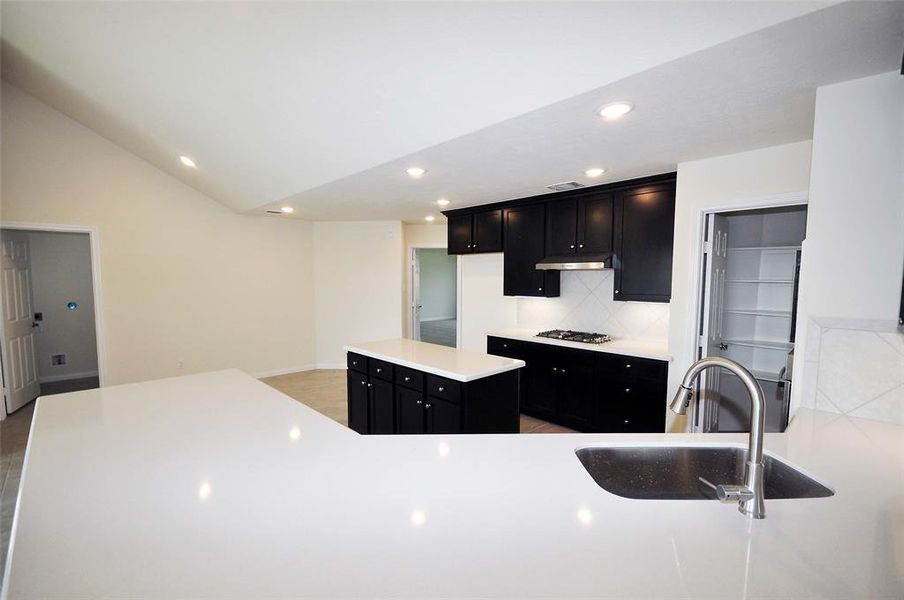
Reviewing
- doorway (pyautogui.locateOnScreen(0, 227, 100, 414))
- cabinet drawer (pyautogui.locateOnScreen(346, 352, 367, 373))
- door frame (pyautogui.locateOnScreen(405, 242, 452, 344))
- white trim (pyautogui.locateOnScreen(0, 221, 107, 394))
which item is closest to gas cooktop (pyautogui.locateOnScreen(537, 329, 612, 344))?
cabinet drawer (pyautogui.locateOnScreen(346, 352, 367, 373))

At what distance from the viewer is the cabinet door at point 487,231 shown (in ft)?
15.2

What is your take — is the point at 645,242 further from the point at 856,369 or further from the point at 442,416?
the point at 442,416

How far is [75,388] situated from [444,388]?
554 centimetres

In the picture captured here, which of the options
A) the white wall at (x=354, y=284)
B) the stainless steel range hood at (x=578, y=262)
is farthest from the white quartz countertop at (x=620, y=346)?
the white wall at (x=354, y=284)

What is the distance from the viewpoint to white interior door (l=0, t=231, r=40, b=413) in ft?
13.8

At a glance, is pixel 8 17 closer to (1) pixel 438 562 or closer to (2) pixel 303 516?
(2) pixel 303 516

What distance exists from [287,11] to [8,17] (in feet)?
8.52

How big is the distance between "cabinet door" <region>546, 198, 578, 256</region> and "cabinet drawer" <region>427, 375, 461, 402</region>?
78.4 inches

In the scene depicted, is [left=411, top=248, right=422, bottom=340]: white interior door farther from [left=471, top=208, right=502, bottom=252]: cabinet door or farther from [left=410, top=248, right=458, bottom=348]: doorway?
[left=410, top=248, right=458, bottom=348]: doorway

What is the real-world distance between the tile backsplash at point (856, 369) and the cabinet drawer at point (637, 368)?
1.41 metres

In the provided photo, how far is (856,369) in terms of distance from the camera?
1.66 metres

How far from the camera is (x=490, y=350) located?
4445 mm

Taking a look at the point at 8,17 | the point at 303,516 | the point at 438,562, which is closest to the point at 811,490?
the point at 438,562

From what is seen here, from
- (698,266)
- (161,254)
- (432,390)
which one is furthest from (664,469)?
(161,254)
